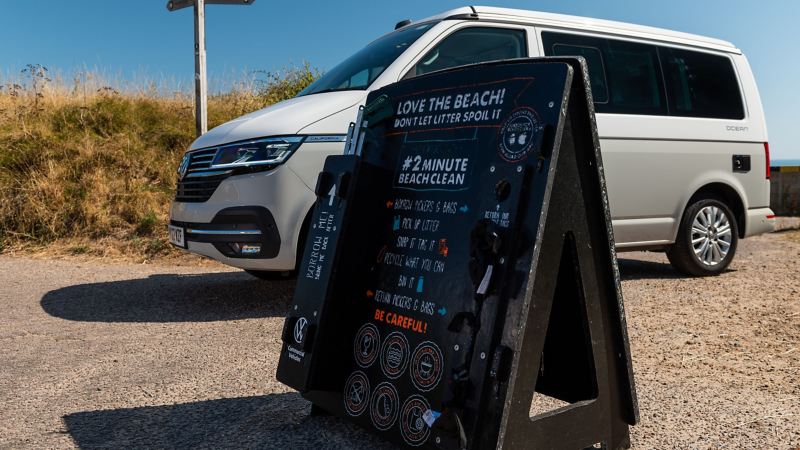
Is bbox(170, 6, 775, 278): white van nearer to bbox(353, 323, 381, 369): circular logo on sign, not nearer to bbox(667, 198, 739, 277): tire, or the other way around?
bbox(667, 198, 739, 277): tire

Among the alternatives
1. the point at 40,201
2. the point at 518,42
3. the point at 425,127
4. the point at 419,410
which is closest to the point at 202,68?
the point at 40,201

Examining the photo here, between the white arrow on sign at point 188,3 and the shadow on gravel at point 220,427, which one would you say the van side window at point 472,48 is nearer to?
the shadow on gravel at point 220,427

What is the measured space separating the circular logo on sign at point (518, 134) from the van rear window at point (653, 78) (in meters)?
3.61

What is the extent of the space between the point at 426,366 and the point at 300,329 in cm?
66

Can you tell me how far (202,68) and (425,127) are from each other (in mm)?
7757

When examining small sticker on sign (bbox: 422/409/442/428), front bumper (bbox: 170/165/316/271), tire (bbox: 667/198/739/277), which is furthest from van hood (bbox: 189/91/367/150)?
tire (bbox: 667/198/739/277)

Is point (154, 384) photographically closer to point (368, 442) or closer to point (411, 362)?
point (368, 442)

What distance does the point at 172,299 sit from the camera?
602cm

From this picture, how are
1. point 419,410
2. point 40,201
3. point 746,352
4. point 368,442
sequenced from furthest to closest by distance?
point 40,201, point 746,352, point 368,442, point 419,410

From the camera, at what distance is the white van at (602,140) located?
4.98 m

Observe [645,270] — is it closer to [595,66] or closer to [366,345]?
[595,66]

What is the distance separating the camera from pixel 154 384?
3668 mm

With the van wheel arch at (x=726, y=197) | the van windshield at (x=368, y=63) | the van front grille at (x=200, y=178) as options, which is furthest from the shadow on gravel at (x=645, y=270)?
the van front grille at (x=200, y=178)

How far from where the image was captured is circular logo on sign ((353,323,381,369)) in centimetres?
285
